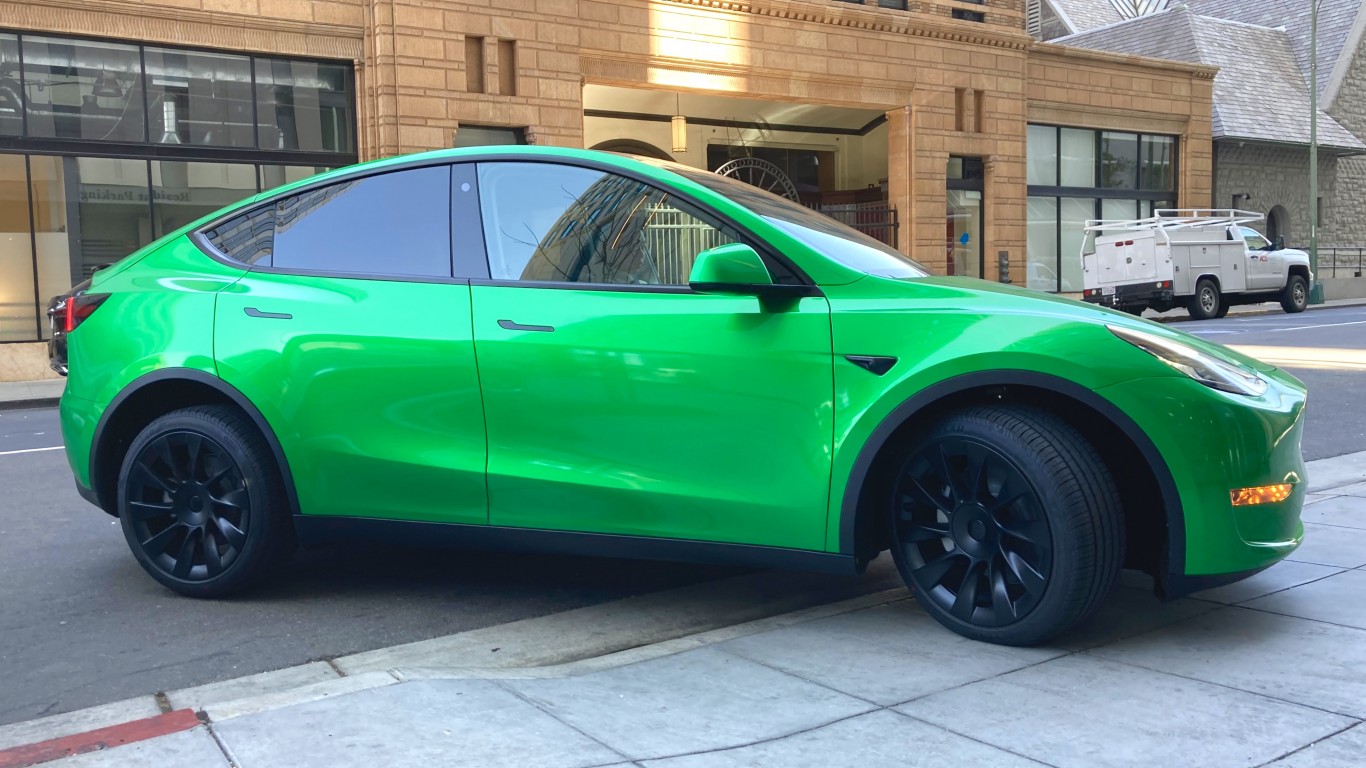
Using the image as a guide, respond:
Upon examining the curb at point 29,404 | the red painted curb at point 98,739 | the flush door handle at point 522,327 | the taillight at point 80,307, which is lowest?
the curb at point 29,404

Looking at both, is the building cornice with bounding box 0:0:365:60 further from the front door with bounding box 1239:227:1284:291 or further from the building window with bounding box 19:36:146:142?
the front door with bounding box 1239:227:1284:291

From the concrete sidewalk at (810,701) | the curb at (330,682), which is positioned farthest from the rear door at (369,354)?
the curb at (330,682)

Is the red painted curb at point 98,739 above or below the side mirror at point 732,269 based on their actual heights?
below

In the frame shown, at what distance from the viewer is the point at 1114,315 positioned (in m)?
3.91

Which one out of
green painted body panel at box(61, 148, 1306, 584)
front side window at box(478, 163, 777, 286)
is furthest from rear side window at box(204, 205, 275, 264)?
front side window at box(478, 163, 777, 286)

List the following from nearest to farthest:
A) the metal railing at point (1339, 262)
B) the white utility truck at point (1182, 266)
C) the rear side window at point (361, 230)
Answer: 1. the rear side window at point (361, 230)
2. the white utility truck at point (1182, 266)
3. the metal railing at point (1339, 262)

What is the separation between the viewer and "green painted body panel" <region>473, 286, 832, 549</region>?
3848 mm

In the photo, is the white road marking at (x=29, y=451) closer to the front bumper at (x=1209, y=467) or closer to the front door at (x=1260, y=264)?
the front bumper at (x=1209, y=467)

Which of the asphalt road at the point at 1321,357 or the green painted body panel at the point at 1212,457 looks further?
the asphalt road at the point at 1321,357

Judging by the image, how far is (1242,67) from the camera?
127 feet

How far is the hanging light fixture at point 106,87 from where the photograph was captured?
17.7 metres

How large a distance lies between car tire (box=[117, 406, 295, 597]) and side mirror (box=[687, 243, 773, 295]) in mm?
1855

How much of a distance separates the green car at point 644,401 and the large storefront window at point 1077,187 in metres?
27.0

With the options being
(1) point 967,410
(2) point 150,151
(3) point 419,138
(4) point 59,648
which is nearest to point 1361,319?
(3) point 419,138
